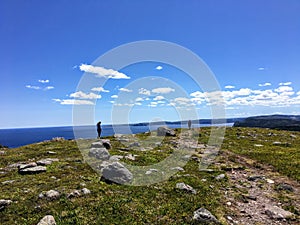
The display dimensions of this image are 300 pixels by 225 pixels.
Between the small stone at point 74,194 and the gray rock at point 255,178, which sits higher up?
the small stone at point 74,194

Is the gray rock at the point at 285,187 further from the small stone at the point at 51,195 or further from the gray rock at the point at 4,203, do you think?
the gray rock at the point at 4,203

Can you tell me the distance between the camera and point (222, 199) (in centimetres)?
1514

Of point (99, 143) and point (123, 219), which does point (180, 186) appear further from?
point (99, 143)

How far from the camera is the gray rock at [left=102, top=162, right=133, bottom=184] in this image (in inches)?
681

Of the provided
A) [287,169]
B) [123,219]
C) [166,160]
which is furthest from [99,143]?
[287,169]

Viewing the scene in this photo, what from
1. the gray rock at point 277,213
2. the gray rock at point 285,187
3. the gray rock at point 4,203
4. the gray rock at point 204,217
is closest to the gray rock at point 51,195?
the gray rock at point 4,203

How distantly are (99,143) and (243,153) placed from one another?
18.7 metres

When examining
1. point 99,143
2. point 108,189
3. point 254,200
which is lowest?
point 254,200

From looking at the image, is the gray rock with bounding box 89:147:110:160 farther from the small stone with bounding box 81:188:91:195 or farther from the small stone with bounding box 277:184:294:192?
the small stone with bounding box 277:184:294:192

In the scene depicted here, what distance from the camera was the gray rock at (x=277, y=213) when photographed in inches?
510

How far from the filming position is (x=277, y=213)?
13.3 metres

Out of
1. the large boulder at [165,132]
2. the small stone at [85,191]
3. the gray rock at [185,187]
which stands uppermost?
the large boulder at [165,132]

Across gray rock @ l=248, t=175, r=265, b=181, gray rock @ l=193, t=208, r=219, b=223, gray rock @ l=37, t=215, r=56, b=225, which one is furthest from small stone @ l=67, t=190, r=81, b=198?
gray rock @ l=248, t=175, r=265, b=181

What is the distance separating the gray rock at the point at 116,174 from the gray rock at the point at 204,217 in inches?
255
